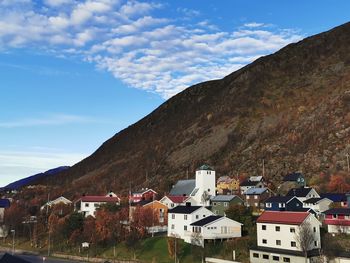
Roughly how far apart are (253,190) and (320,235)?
116 ft

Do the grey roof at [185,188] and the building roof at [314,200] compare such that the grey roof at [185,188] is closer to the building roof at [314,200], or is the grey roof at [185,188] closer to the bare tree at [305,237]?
the building roof at [314,200]

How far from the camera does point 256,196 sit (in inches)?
3391

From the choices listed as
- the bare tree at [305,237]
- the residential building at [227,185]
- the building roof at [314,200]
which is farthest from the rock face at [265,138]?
the bare tree at [305,237]

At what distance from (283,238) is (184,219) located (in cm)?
1841

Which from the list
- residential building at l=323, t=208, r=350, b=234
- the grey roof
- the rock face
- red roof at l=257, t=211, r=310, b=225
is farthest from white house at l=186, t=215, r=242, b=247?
the rock face

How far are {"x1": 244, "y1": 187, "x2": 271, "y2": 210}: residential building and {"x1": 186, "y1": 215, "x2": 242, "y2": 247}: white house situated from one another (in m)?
26.1

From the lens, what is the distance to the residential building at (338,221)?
174 ft

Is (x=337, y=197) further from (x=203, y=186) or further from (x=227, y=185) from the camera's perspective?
(x=227, y=185)

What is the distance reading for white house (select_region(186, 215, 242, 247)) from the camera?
58156 mm

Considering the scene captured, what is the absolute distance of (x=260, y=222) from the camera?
53.5 m

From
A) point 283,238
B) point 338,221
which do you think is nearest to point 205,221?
point 283,238

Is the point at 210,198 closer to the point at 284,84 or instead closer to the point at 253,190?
the point at 253,190

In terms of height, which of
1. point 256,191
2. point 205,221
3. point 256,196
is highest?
point 256,191

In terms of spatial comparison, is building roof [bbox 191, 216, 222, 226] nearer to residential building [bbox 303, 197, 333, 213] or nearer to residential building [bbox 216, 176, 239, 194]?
residential building [bbox 303, 197, 333, 213]
